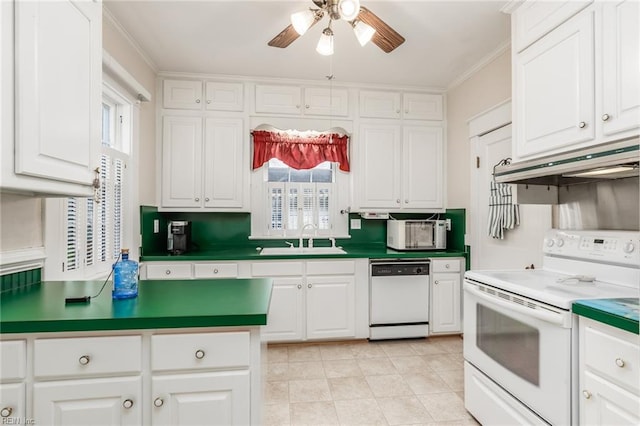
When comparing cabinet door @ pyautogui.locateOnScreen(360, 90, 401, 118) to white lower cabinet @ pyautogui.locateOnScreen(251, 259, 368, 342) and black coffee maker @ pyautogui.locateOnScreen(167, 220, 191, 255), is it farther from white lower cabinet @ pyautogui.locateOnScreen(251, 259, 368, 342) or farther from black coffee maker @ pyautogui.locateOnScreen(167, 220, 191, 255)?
black coffee maker @ pyautogui.locateOnScreen(167, 220, 191, 255)

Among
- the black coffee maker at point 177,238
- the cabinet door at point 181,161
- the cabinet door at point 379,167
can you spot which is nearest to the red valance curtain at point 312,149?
the cabinet door at point 379,167

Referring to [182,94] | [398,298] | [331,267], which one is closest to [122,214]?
[182,94]

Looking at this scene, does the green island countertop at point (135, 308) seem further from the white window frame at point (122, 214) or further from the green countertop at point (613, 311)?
the green countertop at point (613, 311)

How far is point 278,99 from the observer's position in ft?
10.6

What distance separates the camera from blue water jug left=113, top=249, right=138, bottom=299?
1.35 m

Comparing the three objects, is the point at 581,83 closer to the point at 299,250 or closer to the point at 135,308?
the point at 135,308

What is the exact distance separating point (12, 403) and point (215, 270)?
5.72 ft

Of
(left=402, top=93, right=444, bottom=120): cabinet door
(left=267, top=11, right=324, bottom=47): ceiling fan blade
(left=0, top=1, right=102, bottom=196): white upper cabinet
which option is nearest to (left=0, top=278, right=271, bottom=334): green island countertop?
(left=0, top=1, right=102, bottom=196): white upper cabinet

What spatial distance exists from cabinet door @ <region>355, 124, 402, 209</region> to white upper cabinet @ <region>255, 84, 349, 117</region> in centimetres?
36

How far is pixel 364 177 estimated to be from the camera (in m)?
3.35

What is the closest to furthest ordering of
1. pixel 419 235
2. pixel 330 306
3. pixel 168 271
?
pixel 168 271, pixel 330 306, pixel 419 235

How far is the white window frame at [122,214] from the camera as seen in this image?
1.70 m

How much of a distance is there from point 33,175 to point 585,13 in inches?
99.5

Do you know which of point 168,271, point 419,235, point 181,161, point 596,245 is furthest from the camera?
point 419,235
